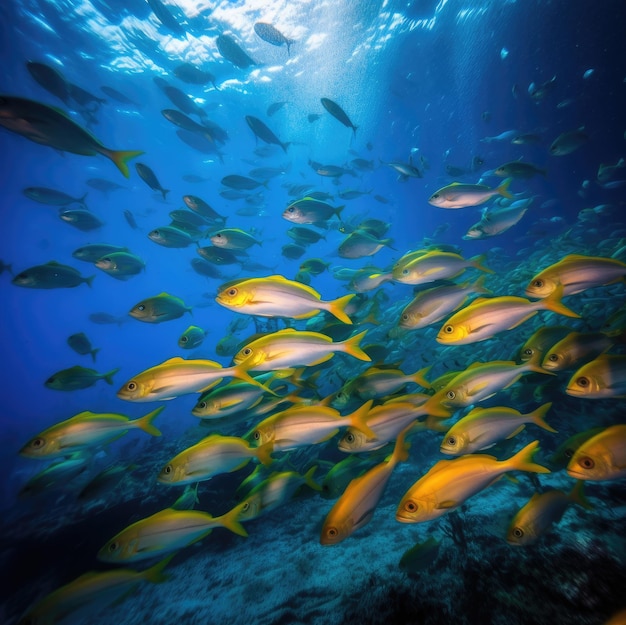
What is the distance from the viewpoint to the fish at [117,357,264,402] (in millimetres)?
2885

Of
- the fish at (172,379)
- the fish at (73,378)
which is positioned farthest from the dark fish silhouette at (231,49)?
the fish at (172,379)

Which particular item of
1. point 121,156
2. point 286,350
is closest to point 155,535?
point 286,350

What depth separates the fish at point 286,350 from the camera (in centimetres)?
284

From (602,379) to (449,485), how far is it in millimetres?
1580

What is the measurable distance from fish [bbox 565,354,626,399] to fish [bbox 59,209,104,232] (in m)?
9.65

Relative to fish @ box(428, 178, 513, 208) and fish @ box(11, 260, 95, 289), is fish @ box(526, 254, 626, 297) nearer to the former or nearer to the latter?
fish @ box(428, 178, 513, 208)

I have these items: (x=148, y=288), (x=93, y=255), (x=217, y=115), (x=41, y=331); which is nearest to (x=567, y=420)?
(x=93, y=255)

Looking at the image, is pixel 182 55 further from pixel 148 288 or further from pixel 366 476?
pixel 148 288

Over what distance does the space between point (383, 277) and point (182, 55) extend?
24655 mm

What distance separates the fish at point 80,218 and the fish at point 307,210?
17.5 ft

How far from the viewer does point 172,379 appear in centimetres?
294

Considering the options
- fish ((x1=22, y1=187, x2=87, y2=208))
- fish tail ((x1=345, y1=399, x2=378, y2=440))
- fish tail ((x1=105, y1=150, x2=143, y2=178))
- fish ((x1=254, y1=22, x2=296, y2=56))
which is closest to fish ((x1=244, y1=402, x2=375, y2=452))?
fish tail ((x1=345, y1=399, x2=378, y2=440))

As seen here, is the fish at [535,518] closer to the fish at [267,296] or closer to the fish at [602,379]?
the fish at [602,379]

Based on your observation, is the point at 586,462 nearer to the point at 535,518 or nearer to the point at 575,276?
the point at 535,518
